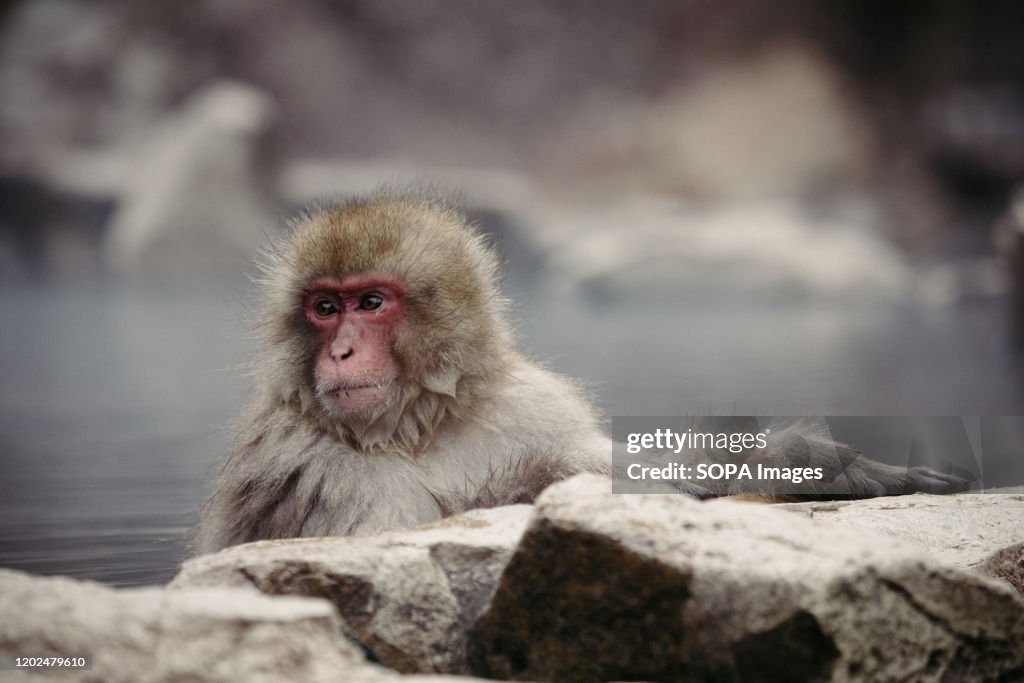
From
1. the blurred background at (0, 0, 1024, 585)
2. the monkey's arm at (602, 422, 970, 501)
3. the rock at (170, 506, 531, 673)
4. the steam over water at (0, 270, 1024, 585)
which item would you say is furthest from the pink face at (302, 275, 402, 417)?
the blurred background at (0, 0, 1024, 585)

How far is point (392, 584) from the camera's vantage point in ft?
6.03

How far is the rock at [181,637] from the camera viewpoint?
1.44 m

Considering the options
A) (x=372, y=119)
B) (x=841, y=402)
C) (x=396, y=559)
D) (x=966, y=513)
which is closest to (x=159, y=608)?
(x=396, y=559)

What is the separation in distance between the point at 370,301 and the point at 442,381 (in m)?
0.28

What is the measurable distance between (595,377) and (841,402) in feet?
5.55

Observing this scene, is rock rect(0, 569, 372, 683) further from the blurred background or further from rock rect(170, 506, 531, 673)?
the blurred background

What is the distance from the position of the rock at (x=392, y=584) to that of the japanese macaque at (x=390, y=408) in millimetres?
688

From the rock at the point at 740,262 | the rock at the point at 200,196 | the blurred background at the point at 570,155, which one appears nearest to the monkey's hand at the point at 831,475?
the blurred background at the point at 570,155

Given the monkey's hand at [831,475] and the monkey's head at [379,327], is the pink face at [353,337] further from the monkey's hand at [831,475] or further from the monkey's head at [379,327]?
the monkey's hand at [831,475]

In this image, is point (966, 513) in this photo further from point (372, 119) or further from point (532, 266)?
point (372, 119)

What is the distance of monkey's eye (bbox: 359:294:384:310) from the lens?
2.85 metres

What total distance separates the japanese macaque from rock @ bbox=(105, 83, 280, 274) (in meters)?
12.3

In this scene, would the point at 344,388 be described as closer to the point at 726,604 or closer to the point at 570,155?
the point at 726,604

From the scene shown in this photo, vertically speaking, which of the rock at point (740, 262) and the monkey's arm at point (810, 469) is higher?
the rock at point (740, 262)
